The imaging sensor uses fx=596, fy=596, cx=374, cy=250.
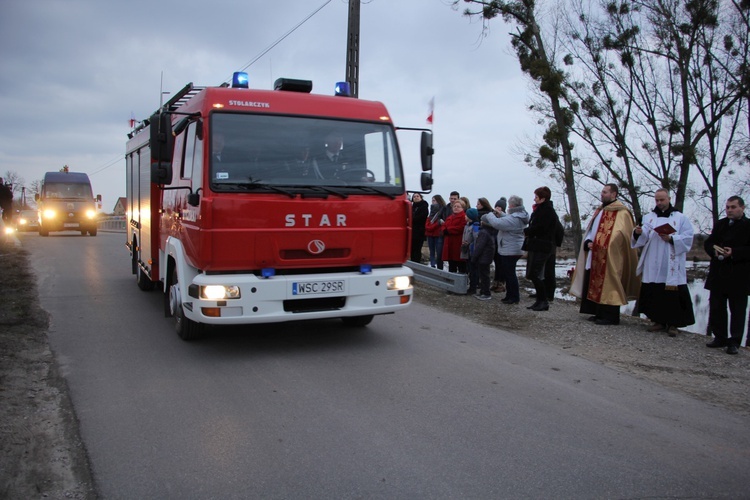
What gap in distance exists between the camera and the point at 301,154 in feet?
20.5

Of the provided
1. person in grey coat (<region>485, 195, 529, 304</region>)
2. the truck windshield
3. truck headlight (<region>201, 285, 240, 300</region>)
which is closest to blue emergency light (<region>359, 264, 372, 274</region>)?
the truck windshield

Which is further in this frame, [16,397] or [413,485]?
[16,397]

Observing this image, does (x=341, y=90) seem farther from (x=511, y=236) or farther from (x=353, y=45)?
(x=353, y=45)

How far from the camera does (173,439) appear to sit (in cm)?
404

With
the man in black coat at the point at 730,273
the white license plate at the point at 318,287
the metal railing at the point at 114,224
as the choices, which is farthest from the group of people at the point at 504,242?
the metal railing at the point at 114,224

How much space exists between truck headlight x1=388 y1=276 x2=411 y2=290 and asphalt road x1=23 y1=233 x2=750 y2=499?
26.9 inches

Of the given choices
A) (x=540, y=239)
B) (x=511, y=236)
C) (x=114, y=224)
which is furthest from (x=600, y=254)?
(x=114, y=224)

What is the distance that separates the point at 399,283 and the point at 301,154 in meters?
1.79

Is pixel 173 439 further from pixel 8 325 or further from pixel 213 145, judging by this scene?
pixel 8 325

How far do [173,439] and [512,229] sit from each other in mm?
6933

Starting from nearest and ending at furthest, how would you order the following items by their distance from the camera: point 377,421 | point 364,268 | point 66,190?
1. point 377,421
2. point 364,268
3. point 66,190

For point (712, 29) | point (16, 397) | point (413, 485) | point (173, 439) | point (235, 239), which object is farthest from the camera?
point (712, 29)

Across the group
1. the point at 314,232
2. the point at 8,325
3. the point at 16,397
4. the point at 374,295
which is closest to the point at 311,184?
the point at 314,232

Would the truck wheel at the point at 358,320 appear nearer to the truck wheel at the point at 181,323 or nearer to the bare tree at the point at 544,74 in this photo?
the truck wheel at the point at 181,323
